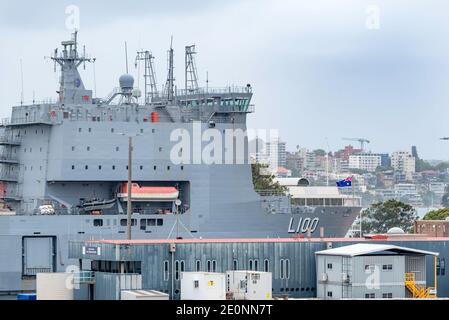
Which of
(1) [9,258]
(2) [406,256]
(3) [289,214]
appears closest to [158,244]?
(2) [406,256]

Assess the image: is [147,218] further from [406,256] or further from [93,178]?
[406,256]

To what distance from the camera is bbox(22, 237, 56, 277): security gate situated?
175ft

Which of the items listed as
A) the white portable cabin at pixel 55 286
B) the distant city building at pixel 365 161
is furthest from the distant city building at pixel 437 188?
the white portable cabin at pixel 55 286

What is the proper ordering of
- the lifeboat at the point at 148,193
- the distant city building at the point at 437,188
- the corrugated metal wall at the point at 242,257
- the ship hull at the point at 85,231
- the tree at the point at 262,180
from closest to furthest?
the corrugated metal wall at the point at 242,257 < the ship hull at the point at 85,231 < the lifeboat at the point at 148,193 < the tree at the point at 262,180 < the distant city building at the point at 437,188

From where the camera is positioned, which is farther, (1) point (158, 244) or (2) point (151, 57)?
(2) point (151, 57)

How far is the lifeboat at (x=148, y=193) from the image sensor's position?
2189 inches

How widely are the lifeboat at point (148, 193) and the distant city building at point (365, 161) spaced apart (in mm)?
119854

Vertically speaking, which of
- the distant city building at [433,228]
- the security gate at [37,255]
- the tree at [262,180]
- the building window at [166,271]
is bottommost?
the security gate at [37,255]

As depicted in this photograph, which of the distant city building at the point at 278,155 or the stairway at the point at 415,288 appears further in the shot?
the distant city building at the point at 278,155

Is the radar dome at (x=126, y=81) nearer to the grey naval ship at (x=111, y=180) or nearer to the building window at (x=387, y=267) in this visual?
the grey naval ship at (x=111, y=180)

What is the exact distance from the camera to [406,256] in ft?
115
